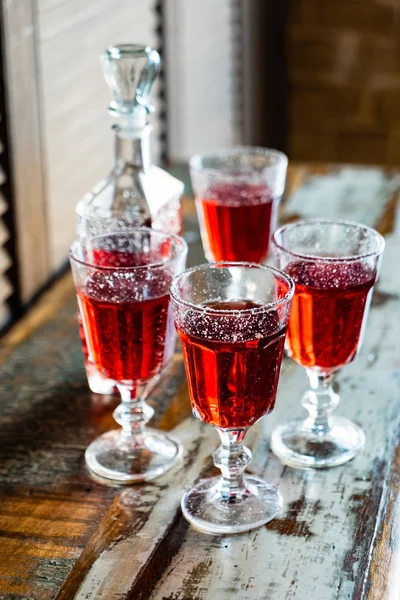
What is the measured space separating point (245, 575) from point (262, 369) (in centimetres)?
19

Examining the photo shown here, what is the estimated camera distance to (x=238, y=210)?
51.3 inches

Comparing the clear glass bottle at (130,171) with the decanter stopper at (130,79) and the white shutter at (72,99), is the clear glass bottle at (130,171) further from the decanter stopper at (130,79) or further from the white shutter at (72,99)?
the white shutter at (72,99)

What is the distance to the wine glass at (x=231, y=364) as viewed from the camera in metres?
0.91

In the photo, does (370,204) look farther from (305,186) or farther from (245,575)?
(245,575)

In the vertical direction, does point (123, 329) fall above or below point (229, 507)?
above

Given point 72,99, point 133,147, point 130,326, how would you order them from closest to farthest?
point 130,326 < point 133,147 < point 72,99

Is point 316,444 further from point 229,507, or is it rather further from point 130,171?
point 130,171

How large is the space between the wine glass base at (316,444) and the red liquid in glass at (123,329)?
17 cm

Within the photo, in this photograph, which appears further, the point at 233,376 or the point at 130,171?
the point at 130,171

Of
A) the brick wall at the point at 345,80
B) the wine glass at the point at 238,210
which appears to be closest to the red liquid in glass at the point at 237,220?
the wine glass at the point at 238,210

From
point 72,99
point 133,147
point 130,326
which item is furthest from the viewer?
point 72,99

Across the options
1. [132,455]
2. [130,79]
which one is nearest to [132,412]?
[132,455]

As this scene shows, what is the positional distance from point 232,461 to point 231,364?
12 centimetres

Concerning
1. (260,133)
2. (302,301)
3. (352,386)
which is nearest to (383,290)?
(352,386)
